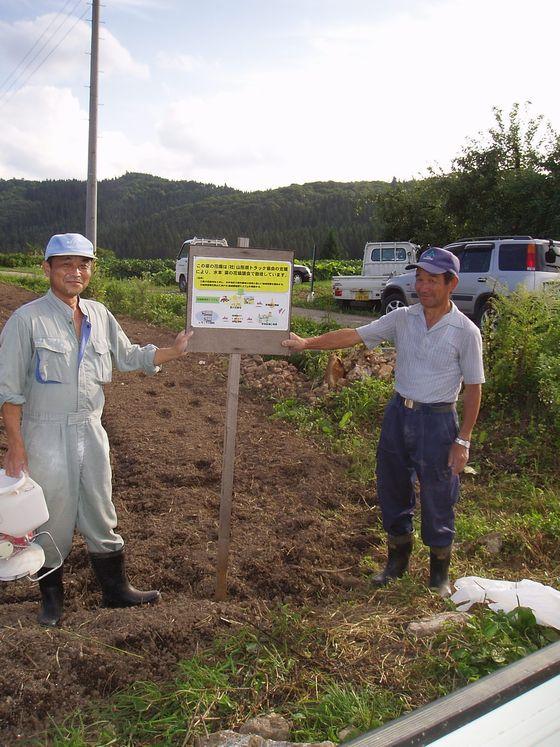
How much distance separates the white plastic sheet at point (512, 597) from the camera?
9.91 feet

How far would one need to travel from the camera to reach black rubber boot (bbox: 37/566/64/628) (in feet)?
10.7

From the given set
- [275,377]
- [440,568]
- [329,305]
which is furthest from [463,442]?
[329,305]

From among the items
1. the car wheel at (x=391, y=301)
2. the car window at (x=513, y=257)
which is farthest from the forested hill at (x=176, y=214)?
the car window at (x=513, y=257)

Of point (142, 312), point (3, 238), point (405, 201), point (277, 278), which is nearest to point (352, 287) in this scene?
point (142, 312)

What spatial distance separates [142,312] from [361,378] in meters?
8.56

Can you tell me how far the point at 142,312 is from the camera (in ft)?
49.6

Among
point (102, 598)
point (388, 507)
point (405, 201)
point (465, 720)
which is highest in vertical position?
point (405, 201)

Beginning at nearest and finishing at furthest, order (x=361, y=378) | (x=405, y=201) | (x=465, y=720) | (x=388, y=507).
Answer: (x=465, y=720), (x=388, y=507), (x=361, y=378), (x=405, y=201)

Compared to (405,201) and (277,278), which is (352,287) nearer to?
(405,201)

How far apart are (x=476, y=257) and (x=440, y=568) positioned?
9493 mm

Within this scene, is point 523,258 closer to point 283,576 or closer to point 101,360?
point 283,576

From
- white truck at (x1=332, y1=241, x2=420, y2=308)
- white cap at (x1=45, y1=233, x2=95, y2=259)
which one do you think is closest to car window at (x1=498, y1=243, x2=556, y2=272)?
white truck at (x1=332, y1=241, x2=420, y2=308)

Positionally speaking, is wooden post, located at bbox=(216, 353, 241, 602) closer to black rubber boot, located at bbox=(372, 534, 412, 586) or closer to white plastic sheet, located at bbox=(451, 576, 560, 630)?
black rubber boot, located at bbox=(372, 534, 412, 586)

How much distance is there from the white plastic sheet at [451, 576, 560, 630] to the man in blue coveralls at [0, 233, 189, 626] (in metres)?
1.82
